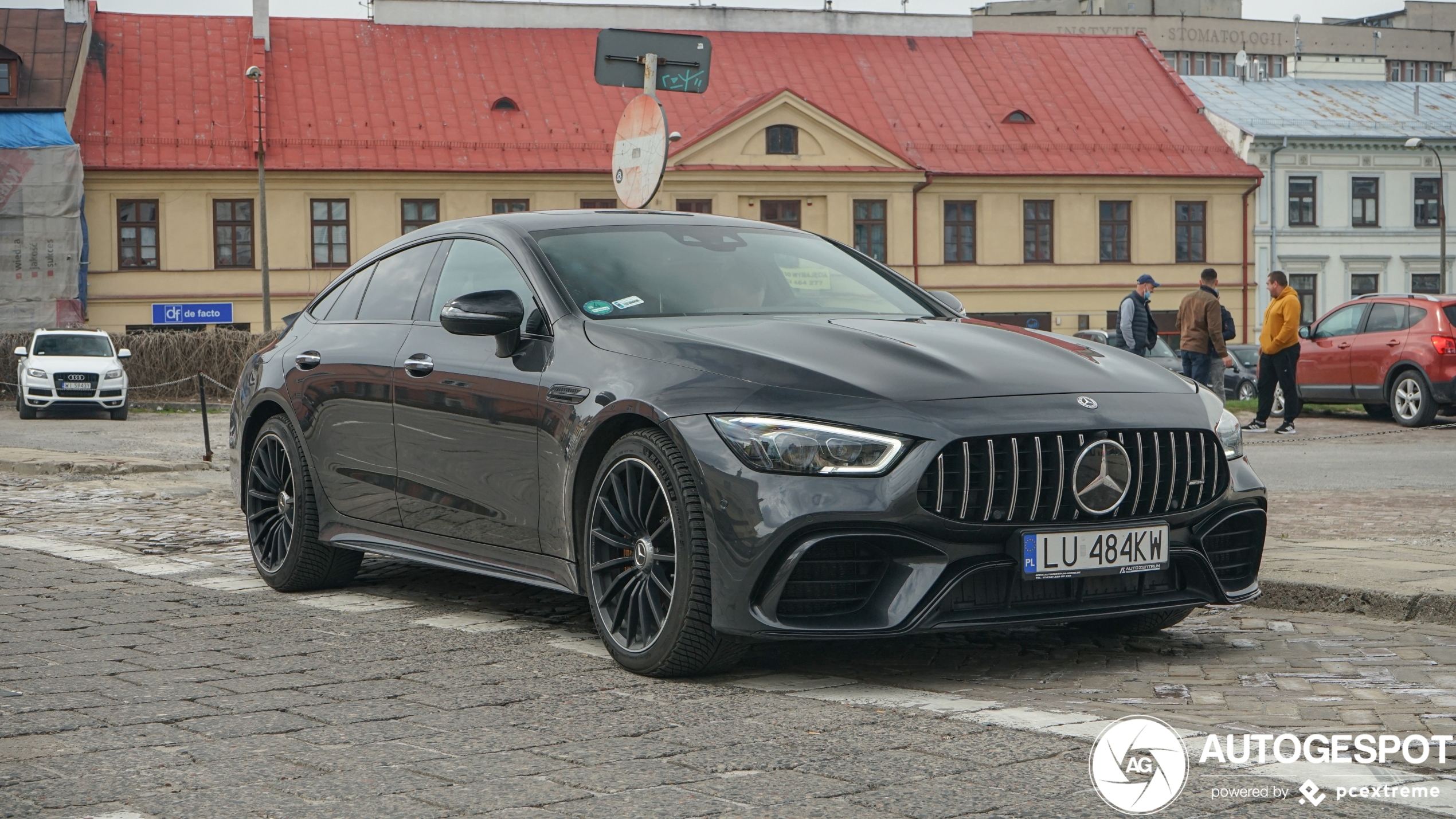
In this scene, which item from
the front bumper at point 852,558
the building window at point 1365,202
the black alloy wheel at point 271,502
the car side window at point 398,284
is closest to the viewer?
the front bumper at point 852,558

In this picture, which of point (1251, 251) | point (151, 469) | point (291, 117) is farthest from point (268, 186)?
point (151, 469)

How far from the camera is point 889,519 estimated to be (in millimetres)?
4820

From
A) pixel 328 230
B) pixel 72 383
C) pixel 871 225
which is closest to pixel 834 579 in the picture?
pixel 72 383

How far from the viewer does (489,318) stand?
19.6ft

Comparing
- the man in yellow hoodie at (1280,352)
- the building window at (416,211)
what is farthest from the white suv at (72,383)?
the man in yellow hoodie at (1280,352)

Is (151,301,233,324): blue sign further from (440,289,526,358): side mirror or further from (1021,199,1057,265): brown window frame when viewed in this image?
(440,289,526,358): side mirror

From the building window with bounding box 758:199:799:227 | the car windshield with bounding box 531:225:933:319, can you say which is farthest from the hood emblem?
the building window with bounding box 758:199:799:227

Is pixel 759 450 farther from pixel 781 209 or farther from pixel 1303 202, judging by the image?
pixel 1303 202

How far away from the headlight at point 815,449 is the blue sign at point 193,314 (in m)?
45.8

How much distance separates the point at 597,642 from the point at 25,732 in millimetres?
2008

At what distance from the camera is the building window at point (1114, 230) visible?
53.8m

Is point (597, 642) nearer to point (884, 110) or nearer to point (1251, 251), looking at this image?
point (884, 110)

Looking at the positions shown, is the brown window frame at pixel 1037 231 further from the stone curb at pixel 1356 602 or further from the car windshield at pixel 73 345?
the stone curb at pixel 1356 602

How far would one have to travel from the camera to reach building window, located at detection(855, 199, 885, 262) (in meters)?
51.8
